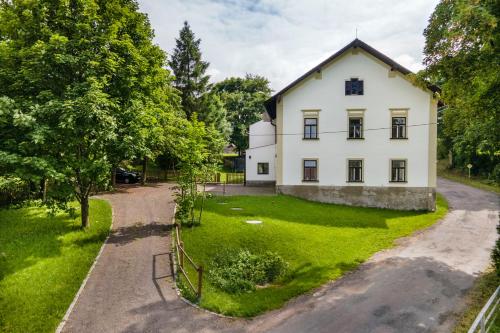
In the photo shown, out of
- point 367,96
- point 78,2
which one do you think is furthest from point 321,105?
point 78,2

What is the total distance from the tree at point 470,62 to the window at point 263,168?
773 inches

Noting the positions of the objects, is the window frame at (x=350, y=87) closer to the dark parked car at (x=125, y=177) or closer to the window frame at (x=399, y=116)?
the window frame at (x=399, y=116)

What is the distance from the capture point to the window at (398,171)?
85.4 feet

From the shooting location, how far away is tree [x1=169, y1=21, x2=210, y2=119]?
39.9 metres

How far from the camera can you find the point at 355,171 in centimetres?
2645

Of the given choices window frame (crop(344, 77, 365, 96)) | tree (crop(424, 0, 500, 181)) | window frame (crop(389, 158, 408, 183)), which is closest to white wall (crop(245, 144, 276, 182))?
window frame (crop(344, 77, 365, 96))

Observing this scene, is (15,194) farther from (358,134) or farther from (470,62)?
(470,62)

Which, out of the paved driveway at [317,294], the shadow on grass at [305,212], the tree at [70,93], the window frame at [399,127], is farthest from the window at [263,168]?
the tree at [70,93]

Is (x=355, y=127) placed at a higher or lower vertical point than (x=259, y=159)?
higher

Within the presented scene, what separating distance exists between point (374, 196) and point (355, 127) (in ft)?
18.2

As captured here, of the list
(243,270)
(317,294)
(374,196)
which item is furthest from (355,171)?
(317,294)

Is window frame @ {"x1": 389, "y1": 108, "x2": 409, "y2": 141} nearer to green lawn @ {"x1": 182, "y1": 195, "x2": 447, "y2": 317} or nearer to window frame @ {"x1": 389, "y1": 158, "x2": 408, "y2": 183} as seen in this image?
window frame @ {"x1": 389, "y1": 158, "x2": 408, "y2": 183}

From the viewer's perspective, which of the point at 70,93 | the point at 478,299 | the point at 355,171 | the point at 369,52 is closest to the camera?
the point at 478,299

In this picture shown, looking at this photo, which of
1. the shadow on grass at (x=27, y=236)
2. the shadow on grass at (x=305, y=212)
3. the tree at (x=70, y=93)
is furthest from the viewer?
the shadow on grass at (x=305, y=212)
